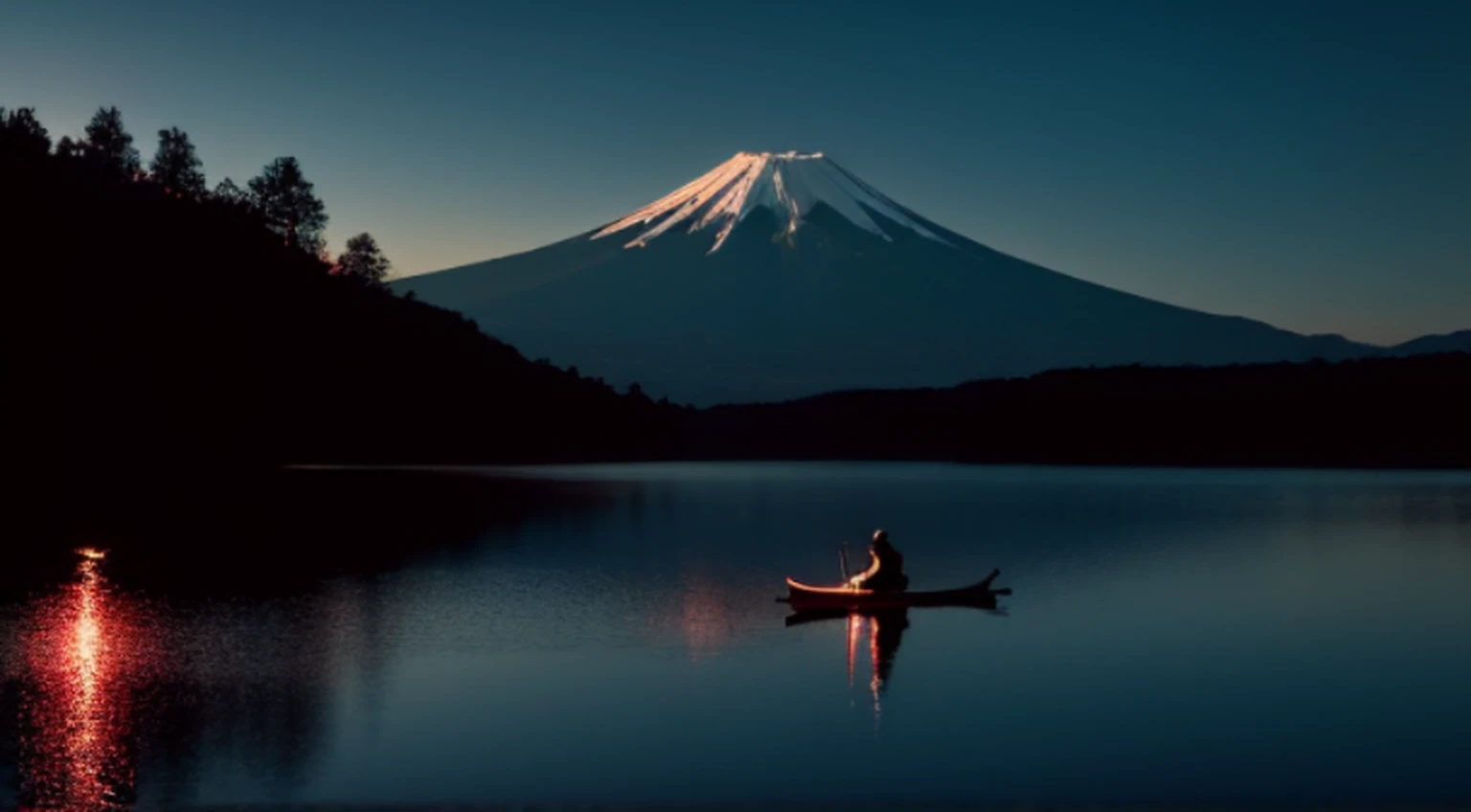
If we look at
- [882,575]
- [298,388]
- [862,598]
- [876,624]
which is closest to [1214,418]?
[298,388]

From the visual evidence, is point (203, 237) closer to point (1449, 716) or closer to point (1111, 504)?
point (1111, 504)

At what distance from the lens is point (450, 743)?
19.1 meters

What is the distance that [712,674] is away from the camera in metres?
25.3

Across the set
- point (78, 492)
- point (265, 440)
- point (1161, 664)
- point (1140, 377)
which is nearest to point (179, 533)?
point (78, 492)

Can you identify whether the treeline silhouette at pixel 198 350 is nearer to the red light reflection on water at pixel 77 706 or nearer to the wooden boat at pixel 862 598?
the red light reflection on water at pixel 77 706

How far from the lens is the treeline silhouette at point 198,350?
9250 cm

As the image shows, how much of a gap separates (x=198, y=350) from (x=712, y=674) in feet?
328

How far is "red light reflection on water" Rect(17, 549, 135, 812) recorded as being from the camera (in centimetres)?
1575

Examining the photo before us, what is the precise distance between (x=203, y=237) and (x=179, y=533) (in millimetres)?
69421

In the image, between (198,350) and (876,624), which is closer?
(876,624)

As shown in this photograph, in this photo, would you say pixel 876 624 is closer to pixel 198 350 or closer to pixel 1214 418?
pixel 198 350

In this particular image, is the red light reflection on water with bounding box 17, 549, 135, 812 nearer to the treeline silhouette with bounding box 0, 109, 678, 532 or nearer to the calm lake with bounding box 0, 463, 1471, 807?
the calm lake with bounding box 0, 463, 1471, 807

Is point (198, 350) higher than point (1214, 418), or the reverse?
point (198, 350)

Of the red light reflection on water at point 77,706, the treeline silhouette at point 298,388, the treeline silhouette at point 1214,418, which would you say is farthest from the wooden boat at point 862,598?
the treeline silhouette at point 1214,418
